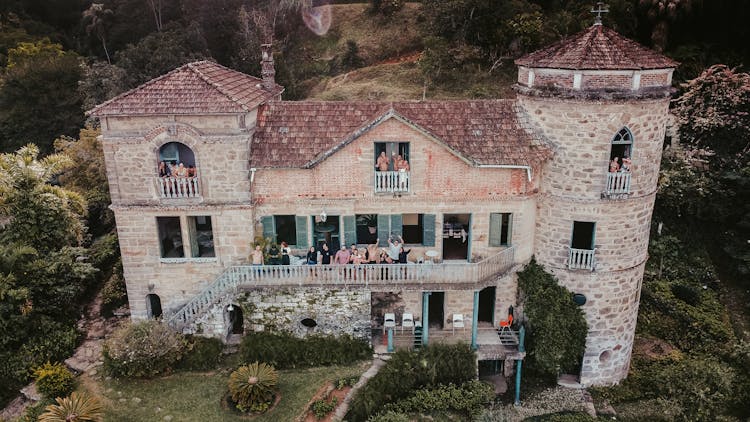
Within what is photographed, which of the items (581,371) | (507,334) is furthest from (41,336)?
(581,371)

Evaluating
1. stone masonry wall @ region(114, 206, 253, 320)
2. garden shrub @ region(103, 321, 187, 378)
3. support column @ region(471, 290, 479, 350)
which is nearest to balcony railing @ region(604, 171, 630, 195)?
support column @ region(471, 290, 479, 350)

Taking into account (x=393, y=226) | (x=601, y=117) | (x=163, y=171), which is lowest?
(x=393, y=226)

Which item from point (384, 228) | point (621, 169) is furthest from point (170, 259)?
point (621, 169)

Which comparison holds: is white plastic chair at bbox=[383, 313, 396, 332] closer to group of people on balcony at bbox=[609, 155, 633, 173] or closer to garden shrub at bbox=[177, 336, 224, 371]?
garden shrub at bbox=[177, 336, 224, 371]

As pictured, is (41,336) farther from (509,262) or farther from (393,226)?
(509,262)

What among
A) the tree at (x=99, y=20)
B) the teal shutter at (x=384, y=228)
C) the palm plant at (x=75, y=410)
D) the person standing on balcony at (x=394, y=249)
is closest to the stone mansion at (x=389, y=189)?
the teal shutter at (x=384, y=228)

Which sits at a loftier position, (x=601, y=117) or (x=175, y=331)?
(x=601, y=117)

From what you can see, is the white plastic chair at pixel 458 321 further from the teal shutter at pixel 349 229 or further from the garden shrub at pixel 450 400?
the teal shutter at pixel 349 229

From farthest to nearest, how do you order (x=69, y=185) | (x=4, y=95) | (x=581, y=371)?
(x=4, y=95) < (x=69, y=185) < (x=581, y=371)
